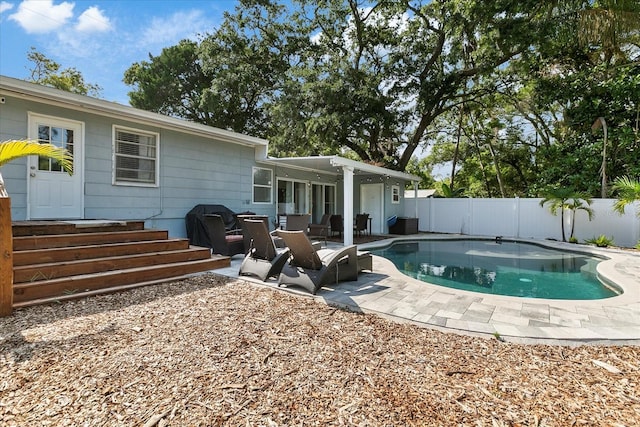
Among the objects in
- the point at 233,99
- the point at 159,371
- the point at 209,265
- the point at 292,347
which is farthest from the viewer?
the point at 233,99

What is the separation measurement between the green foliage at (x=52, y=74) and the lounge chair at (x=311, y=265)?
19.7m

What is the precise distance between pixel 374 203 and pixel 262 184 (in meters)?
5.47

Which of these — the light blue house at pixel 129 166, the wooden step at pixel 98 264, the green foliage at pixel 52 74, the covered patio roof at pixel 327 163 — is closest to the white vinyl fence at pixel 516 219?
the covered patio roof at pixel 327 163

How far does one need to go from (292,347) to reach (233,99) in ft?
54.0

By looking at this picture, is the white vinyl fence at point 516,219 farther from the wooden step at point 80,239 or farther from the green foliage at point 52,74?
the green foliage at point 52,74

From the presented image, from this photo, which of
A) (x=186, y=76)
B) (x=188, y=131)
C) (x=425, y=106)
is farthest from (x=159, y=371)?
(x=186, y=76)

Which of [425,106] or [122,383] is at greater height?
[425,106]

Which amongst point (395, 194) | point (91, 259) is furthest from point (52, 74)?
point (395, 194)

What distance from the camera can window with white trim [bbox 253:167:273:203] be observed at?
10.3 metres

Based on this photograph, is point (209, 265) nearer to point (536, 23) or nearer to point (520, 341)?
point (520, 341)

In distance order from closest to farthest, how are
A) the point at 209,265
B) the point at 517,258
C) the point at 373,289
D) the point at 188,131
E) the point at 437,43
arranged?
the point at 373,289, the point at 209,265, the point at 188,131, the point at 517,258, the point at 437,43

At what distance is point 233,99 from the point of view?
672 inches

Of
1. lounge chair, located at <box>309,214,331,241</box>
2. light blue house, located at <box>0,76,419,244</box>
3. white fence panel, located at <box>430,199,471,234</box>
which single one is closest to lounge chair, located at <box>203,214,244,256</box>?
light blue house, located at <box>0,76,419,244</box>

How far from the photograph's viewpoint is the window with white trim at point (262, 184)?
33.9ft
